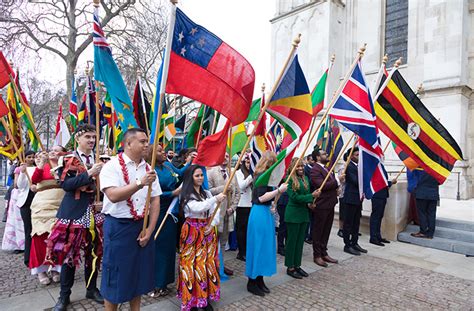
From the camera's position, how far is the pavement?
392 centimetres

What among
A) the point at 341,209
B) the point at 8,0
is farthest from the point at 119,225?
the point at 8,0

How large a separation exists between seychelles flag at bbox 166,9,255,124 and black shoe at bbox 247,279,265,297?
7.46 ft

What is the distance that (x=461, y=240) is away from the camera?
6.98 metres

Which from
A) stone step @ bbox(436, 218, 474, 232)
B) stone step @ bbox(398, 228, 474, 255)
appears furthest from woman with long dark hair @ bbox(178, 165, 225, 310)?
stone step @ bbox(436, 218, 474, 232)

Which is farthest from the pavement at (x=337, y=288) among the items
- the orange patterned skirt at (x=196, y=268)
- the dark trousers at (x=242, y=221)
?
the dark trousers at (x=242, y=221)

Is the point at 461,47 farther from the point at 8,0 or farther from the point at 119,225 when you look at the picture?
the point at 8,0

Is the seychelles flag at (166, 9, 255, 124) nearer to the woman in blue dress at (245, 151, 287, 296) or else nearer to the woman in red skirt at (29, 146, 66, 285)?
the woman in blue dress at (245, 151, 287, 296)

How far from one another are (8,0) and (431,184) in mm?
15426

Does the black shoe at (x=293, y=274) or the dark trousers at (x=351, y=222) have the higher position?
the dark trousers at (x=351, y=222)

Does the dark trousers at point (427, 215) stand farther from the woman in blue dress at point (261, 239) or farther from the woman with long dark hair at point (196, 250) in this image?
the woman with long dark hair at point (196, 250)

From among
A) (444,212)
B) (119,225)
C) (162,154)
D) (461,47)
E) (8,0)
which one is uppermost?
(8,0)

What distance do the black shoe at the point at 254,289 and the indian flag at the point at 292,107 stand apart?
1.49 m

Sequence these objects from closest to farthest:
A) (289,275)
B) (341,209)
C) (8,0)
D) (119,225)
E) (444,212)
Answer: (119,225)
(289,275)
(341,209)
(444,212)
(8,0)

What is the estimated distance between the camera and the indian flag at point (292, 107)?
3854mm
